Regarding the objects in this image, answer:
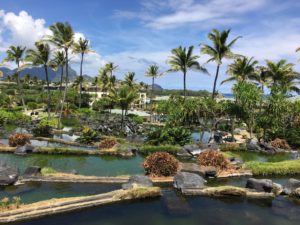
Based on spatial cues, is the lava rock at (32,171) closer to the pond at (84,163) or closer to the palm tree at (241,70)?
the pond at (84,163)

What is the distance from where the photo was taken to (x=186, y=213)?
15.9 m

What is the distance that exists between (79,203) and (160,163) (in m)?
7.32

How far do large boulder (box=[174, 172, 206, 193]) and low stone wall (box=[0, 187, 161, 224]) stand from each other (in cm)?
176

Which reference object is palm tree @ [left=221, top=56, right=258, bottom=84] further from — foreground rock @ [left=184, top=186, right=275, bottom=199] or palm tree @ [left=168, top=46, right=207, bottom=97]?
foreground rock @ [left=184, top=186, right=275, bottom=199]

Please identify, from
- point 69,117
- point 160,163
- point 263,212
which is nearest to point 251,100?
point 160,163

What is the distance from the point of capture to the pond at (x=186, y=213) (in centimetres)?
1477

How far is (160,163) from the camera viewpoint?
72.0 feet

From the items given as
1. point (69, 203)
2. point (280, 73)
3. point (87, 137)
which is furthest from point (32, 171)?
point (280, 73)

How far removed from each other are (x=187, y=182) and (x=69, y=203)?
6677mm

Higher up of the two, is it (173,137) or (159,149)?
(173,137)

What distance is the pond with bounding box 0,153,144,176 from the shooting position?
2397cm

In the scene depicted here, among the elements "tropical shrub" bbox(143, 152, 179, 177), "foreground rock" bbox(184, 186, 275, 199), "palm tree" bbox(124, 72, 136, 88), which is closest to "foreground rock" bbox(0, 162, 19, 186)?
"tropical shrub" bbox(143, 152, 179, 177)

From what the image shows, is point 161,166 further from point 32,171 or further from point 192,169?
point 32,171

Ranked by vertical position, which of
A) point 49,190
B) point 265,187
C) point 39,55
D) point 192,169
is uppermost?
point 39,55
